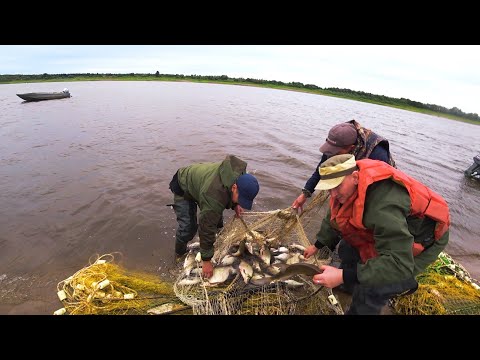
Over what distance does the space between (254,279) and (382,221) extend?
85.4 inches

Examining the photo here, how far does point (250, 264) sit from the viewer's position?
4.29 m

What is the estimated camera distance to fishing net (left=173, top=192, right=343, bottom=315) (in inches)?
146

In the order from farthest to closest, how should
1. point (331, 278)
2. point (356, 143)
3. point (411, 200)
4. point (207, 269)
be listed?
point (207, 269) → point (356, 143) → point (331, 278) → point (411, 200)

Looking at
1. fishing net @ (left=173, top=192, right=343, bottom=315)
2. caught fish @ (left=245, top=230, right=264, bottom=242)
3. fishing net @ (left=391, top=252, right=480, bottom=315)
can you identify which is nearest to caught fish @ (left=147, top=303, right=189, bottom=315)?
fishing net @ (left=173, top=192, right=343, bottom=315)

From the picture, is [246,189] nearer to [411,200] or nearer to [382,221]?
[382,221]

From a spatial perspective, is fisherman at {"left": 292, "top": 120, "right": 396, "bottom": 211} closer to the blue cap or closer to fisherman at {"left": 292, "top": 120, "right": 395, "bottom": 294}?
fisherman at {"left": 292, "top": 120, "right": 395, "bottom": 294}

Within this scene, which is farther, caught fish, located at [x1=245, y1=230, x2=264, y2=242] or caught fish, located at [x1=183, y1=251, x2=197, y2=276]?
caught fish, located at [x1=245, y1=230, x2=264, y2=242]

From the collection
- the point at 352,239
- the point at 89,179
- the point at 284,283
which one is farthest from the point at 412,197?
the point at 89,179

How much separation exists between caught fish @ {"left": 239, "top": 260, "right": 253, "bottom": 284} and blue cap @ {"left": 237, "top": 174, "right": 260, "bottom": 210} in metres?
1.26

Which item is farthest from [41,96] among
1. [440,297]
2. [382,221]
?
[440,297]

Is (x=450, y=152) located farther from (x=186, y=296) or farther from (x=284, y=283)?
(x=186, y=296)

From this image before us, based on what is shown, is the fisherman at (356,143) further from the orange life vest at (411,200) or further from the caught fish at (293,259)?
the caught fish at (293,259)

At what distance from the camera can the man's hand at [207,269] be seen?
3932 millimetres

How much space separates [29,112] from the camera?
20641 millimetres
